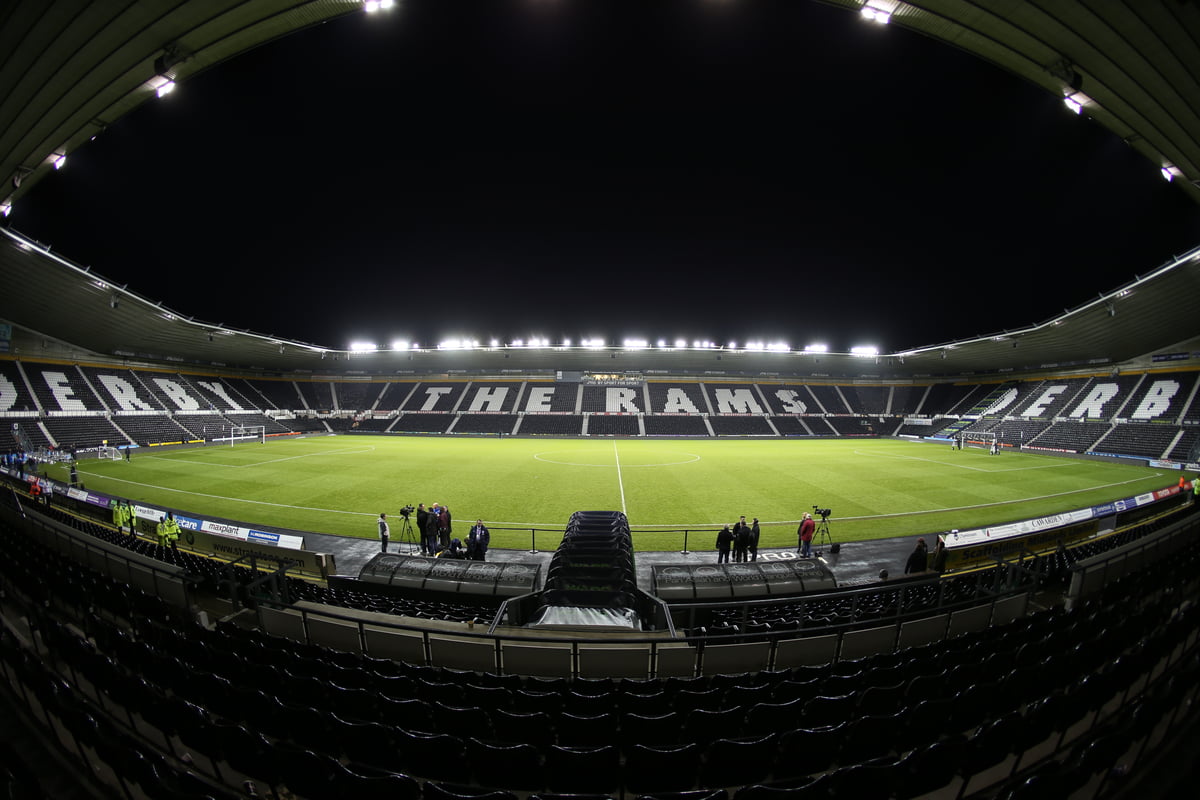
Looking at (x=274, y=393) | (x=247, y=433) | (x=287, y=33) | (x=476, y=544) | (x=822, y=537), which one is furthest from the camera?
(x=274, y=393)

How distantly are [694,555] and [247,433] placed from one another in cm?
4553

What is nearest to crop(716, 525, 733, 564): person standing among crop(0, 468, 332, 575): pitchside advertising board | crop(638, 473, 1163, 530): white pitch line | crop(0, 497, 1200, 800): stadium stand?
crop(638, 473, 1163, 530): white pitch line

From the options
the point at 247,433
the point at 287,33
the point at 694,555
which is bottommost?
the point at 694,555

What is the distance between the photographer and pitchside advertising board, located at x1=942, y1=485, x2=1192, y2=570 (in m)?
9.91

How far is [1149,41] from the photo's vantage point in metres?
7.05

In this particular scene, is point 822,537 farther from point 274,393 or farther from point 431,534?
point 274,393

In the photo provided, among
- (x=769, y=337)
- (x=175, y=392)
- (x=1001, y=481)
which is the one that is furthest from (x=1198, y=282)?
(x=175, y=392)

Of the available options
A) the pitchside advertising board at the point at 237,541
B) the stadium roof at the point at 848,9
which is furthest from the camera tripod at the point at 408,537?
the stadium roof at the point at 848,9

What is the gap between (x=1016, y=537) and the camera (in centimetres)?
1036

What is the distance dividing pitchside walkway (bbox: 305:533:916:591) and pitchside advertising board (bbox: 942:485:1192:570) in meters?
1.35

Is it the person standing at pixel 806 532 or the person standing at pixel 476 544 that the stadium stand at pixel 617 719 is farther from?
the person standing at pixel 806 532

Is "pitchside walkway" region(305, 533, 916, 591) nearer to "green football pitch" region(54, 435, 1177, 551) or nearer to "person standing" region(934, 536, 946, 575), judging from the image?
"green football pitch" region(54, 435, 1177, 551)

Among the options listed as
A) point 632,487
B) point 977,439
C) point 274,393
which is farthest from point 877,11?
point 274,393

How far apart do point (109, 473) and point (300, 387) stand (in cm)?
3557
